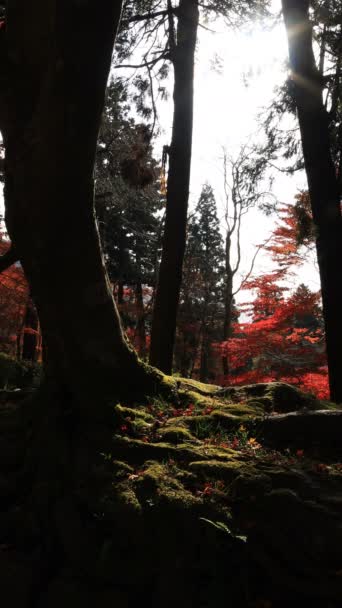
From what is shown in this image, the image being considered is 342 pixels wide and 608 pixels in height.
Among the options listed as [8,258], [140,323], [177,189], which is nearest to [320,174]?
[177,189]

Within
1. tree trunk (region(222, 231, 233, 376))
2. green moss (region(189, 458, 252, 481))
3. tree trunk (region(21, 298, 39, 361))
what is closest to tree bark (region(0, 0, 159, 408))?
green moss (region(189, 458, 252, 481))

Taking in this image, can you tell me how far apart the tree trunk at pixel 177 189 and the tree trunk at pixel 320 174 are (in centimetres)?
184

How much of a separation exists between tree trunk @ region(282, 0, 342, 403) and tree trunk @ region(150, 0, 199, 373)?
1.84m

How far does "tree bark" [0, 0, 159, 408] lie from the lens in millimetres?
2994

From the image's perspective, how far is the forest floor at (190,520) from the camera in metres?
2.07

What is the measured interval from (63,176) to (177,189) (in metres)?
4.39

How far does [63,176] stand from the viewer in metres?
3.20

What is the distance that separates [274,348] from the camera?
12750mm

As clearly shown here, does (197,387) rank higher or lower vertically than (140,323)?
lower

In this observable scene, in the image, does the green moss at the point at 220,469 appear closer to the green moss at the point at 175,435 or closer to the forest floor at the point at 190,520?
the forest floor at the point at 190,520

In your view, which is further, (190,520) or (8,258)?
(8,258)

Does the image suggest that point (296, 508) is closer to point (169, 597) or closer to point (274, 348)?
point (169, 597)

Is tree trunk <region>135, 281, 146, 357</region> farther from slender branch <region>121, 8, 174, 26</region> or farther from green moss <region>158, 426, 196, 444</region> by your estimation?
green moss <region>158, 426, 196, 444</region>

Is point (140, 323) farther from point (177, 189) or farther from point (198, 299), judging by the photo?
point (177, 189)
